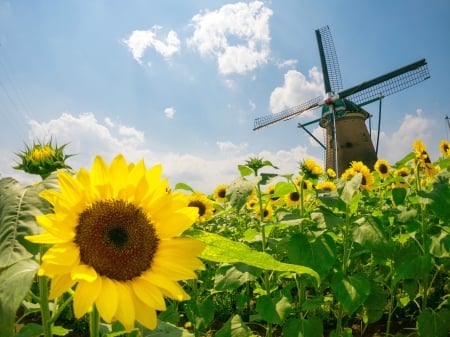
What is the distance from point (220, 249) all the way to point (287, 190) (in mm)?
2201

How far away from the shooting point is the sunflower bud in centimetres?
140

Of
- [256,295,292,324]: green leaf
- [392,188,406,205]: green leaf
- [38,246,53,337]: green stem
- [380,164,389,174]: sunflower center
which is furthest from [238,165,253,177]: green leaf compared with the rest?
[380,164,389,174]: sunflower center

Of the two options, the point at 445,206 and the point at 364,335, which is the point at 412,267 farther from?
the point at 364,335

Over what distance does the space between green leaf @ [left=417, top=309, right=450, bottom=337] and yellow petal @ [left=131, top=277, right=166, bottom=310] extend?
279 cm

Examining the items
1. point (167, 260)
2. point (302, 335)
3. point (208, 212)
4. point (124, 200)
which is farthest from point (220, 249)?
point (208, 212)

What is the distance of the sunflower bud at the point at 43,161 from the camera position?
140cm

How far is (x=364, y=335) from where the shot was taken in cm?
392

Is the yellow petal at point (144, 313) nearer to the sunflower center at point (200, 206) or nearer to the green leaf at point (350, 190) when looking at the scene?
the green leaf at point (350, 190)

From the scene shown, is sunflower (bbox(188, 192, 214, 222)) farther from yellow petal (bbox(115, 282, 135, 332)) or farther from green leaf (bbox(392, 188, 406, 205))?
yellow petal (bbox(115, 282, 135, 332))

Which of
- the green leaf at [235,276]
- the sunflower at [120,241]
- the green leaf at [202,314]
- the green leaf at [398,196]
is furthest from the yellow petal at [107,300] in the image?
the green leaf at [398,196]

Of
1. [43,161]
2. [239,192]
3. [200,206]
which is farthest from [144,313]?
[200,206]

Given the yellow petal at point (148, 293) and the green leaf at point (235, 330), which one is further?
the green leaf at point (235, 330)

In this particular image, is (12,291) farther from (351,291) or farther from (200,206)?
(200,206)

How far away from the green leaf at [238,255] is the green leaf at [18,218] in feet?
1.27
